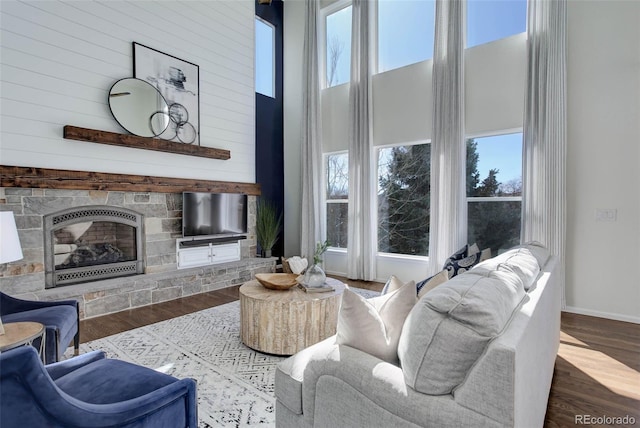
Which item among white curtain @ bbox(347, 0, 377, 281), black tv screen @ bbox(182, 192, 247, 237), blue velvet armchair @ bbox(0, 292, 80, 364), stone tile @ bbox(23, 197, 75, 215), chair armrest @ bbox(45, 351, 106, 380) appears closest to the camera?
chair armrest @ bbox(45, 351, 106, 380)

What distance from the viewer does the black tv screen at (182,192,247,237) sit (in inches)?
185

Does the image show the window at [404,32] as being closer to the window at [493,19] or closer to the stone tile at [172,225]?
the window at [493,19]

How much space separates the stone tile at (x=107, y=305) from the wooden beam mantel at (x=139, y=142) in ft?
5.76

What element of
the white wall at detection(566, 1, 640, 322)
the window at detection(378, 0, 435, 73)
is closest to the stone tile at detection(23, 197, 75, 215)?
the window at detection(378, 0, 435, 73)

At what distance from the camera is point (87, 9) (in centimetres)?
384

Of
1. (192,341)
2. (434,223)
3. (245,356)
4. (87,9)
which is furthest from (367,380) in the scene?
(87,9)

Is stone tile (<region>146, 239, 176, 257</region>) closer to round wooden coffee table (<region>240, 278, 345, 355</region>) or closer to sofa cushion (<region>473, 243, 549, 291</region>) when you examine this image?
round wooden coffee table (<region>240, 278, 345, 355</region>)

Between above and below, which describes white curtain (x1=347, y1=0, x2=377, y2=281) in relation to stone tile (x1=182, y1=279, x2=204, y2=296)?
above

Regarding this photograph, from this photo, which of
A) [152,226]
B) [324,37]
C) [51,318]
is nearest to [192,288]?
[152,226]

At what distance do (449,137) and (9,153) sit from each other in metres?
4.83

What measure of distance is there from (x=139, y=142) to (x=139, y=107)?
17.9 inches

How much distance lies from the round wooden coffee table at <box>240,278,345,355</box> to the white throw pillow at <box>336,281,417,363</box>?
1.21 metres

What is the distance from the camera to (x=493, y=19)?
4238 millimetres

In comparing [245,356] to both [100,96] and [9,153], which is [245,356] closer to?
[9,153]
